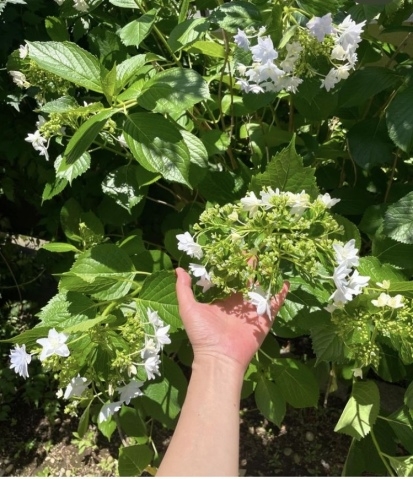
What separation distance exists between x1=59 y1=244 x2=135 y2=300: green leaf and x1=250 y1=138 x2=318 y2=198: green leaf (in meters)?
0.44

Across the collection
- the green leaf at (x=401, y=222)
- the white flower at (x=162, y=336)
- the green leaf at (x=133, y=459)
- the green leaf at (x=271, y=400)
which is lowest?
the green leaf at (x=133, y=459)

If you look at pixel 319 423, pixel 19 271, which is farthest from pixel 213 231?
pixel 19 271

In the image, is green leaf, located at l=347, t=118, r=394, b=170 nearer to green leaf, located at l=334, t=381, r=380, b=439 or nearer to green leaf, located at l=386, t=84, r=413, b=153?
green leaf, located at l=386, t=84, r=413, b=153

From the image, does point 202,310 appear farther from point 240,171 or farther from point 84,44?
point 84,44

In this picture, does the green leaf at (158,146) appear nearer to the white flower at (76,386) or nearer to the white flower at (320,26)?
the white flower at (320,26)

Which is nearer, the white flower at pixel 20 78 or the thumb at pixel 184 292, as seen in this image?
the thumb at pixel 184 292

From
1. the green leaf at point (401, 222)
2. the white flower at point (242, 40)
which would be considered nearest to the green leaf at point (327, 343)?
the green leaf at point (401, 222)

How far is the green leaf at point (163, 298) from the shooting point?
1352 millimetres

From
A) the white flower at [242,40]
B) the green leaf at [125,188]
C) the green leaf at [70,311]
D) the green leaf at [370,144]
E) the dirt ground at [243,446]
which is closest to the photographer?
the white flower at [242,40]

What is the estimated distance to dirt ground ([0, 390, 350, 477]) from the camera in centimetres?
209

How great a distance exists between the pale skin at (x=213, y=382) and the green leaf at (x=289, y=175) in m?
0.24

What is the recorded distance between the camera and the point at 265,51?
1105 mm

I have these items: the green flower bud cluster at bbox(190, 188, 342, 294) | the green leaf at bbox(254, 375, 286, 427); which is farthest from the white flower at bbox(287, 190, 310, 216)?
the green leaf at bbox(254, 375, 286, 427)

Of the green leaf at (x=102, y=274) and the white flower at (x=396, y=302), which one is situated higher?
the white flower at (x=396, y=302)
